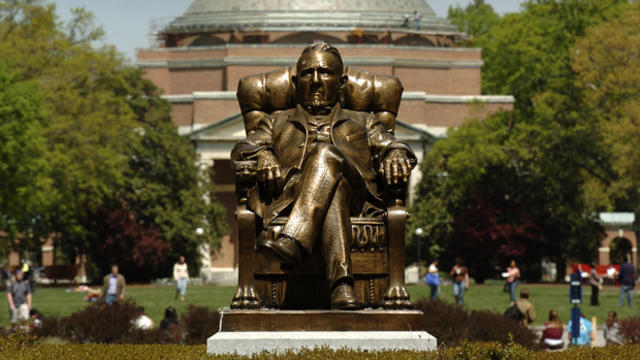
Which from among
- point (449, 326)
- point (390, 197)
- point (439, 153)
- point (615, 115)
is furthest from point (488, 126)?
point (390, 197)

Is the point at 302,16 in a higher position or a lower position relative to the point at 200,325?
higher

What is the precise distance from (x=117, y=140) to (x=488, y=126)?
1783cm

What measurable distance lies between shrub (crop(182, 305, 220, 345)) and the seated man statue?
326 inches

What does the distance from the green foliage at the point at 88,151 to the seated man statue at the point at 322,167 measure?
33.3 meters

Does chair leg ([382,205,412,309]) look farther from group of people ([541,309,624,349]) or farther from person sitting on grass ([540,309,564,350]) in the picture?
person sitting on grass ([540,309,564,350])

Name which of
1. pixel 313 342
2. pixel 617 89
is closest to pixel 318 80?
pixel 313 342

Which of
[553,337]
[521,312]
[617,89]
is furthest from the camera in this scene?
[617,89]

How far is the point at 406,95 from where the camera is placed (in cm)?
7538

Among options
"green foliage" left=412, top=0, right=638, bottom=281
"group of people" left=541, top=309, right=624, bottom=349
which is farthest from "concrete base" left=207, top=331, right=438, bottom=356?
"green foliage" left=412, top=0, right=638, bottom=281

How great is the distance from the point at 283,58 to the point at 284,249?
66.1 m

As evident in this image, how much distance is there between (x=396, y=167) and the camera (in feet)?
39.4

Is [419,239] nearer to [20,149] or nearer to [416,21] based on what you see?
[20,149]

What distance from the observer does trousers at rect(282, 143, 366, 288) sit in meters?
11.4

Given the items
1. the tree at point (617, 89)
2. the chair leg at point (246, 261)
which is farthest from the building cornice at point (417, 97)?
the chair leg at point (246, 261)
